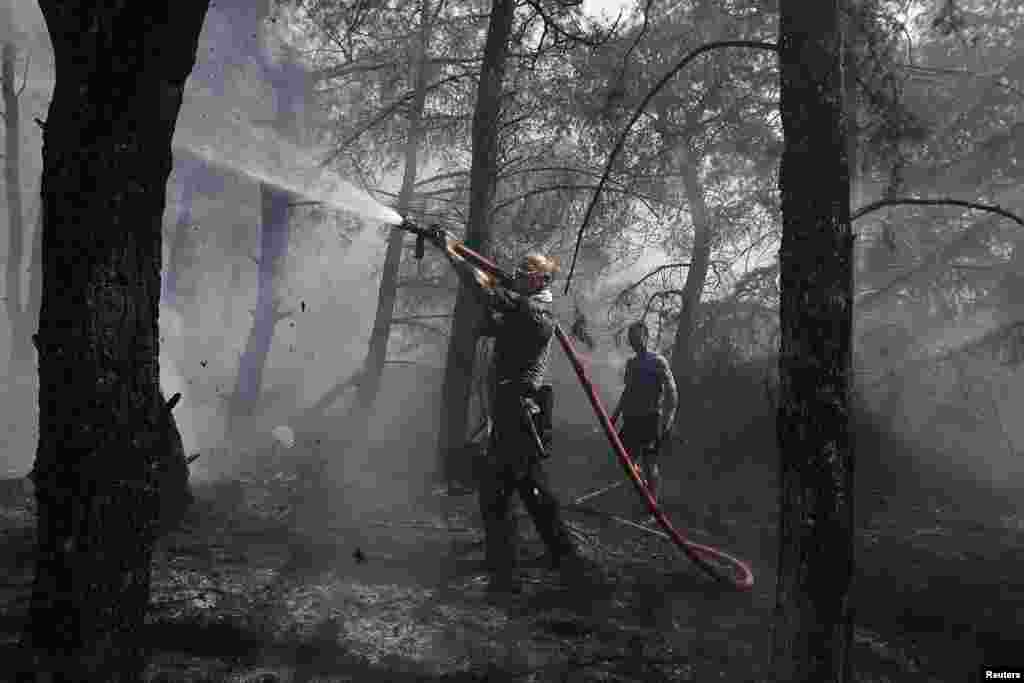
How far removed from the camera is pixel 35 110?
19.6 metres

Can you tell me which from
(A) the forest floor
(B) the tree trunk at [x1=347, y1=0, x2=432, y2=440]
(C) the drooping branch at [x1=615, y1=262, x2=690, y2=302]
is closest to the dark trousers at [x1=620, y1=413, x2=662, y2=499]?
(A) the forest floor

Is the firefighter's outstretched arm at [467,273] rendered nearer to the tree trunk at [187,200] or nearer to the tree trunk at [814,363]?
the tree trunk at [814,363]

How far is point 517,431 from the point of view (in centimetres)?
531

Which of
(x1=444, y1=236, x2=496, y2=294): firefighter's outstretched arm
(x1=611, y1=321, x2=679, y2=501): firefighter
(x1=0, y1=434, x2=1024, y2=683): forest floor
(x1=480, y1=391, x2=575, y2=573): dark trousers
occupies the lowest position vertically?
(x1=0, y1=434, x2=1024, y2=683): forest floor

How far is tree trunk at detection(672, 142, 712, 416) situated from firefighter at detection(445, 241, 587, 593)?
672cm

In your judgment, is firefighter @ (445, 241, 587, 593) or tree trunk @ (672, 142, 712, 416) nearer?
firefighter @ (445, 241, 587, 593)

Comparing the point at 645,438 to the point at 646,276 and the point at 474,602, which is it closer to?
the point at 474,602

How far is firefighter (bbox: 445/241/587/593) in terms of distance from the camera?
17.2 ft

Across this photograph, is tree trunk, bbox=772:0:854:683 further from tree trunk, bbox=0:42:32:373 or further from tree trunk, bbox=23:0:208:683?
tree trunk, bbox=0:42:32:373

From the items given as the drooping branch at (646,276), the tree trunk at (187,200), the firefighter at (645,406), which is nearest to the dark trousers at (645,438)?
the firefighter at (645,406)

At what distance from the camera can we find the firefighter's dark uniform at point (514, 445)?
5242 mm

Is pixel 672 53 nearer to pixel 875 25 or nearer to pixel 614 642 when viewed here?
pixel 875 25

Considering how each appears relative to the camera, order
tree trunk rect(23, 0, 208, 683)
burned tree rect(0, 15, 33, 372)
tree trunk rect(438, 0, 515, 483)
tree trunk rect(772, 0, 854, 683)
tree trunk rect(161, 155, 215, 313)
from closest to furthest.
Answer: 1. tree trunk rect(23, 0, 208, 683)
2. tree trunk rect(772, 0, 854, 683)
3. tree trunk rect(438, 0, 515, 483)
4. tree trunk rect(161, 155, 215, 313)
5. burned tree rect(0, 15, 33, 372)

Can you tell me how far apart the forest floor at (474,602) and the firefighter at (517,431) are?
304 millimetres
